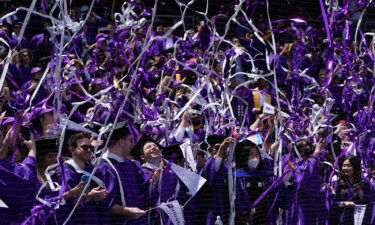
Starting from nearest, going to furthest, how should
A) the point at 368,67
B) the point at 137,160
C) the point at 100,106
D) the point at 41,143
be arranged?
the point at 41,143 < the point at 137,160 < the point at 100,106 < the point at 368,67

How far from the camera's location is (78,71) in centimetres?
898

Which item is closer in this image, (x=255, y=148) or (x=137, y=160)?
(x=137, y=160)

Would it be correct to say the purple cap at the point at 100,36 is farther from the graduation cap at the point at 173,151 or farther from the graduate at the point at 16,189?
the graduate at the point at 16,189

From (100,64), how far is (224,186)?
1.86 m

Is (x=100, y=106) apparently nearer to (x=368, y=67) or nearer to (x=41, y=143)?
(x=41, y=143)

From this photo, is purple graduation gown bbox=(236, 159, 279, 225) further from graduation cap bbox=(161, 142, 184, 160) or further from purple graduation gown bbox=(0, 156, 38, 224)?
purple graduation gown bbox=(0, 156, 38, 224)

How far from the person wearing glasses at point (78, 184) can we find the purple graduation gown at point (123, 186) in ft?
0.32

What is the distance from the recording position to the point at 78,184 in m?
6.77

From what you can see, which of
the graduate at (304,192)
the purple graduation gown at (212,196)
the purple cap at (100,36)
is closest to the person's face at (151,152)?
the purple graduation gown at (212,196)

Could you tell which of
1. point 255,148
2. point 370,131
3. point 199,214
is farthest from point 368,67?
point 199,214

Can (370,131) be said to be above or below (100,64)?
below

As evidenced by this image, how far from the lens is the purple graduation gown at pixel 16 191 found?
6637 mm

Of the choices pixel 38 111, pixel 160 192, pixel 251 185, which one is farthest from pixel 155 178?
pixel 251 185

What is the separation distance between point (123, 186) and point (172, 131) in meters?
1.46
